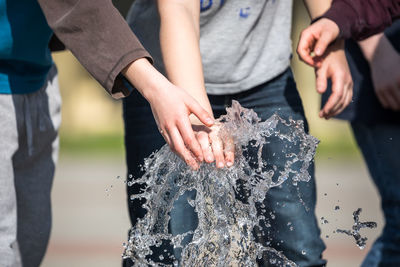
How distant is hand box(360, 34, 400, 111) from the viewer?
2.78 metres

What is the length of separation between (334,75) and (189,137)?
2.47ft

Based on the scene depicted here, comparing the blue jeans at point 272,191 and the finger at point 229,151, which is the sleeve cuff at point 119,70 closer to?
the finger at point 229,151

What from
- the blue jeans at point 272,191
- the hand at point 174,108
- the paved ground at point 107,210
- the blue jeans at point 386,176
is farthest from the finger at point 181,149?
the paved ground at point 107,210

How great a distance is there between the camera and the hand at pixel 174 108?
6.37ft

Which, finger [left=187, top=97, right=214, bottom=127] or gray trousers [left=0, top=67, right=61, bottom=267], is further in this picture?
gray trousers [left=0, top=67, right=61, bottom=267]

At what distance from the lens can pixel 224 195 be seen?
2.21 m

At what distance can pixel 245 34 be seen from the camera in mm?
2504

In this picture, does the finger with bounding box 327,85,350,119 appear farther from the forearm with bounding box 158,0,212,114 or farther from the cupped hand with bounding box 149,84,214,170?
the cupped hand with bounding box 149,84,214,170

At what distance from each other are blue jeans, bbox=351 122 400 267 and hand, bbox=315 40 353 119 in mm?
491

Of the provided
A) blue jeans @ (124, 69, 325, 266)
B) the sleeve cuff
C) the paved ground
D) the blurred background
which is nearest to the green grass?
the blurred background

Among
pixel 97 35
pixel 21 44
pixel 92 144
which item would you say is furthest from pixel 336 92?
pixel 92 144

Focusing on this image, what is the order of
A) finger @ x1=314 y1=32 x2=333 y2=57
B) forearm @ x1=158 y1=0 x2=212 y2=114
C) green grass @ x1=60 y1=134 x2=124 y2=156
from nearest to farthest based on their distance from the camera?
forearm @ x1=158 y1=0 x2=212 y2=114 < finger @ x1=314 y1=32 x2=333 y2=57 < green grass @ x1=60 y1=134 x2=124 y2=156

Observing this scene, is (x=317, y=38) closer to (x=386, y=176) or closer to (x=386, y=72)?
(x=386, y=72)

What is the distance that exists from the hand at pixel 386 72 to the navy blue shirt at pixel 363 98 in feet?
0.18
